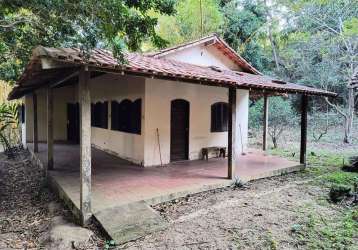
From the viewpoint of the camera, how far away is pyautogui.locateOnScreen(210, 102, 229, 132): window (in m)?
10.6

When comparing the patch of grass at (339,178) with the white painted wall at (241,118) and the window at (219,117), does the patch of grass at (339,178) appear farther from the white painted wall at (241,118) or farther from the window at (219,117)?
the window at (219,117)

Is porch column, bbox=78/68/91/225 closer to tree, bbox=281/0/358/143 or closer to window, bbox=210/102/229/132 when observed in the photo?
window, bbox=210/102/229/132

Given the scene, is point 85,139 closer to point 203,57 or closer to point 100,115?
point 100,115

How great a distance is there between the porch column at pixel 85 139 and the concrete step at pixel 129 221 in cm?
22

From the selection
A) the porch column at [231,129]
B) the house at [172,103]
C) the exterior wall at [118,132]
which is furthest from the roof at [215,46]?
the porch column at [231,129]

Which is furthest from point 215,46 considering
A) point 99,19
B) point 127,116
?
point 99,19

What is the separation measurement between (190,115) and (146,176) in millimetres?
3150

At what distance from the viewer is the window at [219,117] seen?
10.6m

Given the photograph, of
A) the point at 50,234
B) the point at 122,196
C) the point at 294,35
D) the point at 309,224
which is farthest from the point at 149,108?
the point at 294,35

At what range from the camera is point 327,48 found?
1698 centimetres

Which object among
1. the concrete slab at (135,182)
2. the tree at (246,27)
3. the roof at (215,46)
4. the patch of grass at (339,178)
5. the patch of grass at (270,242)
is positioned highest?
the tree at (246,27)

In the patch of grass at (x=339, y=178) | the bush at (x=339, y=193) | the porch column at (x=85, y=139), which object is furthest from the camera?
the patch of grass at (x=339, y=178)

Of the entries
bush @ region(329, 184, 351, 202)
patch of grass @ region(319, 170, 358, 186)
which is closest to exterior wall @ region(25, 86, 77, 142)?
patch of grass @ region(319, 170, 358, 186)

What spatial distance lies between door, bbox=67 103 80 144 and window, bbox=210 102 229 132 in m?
7.67
